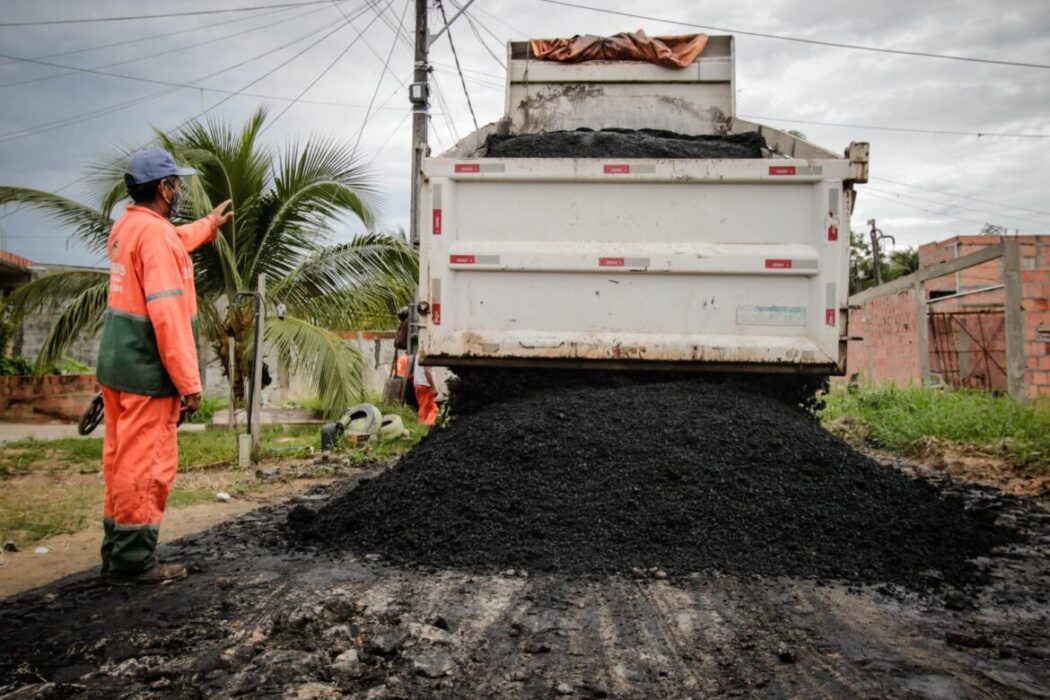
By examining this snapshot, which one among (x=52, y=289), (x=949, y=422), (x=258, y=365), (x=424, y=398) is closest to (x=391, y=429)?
(x=424, y=398)

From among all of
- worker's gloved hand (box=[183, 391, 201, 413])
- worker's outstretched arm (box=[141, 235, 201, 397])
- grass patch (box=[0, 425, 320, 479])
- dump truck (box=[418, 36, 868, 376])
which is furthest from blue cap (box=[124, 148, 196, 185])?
grass patch (box=[0, 425, 320, 479])

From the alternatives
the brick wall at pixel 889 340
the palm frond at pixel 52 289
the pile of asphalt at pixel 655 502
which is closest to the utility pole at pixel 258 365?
the pile of asphalt at pixel 655 502

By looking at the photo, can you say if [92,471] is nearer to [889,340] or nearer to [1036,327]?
[1036,327]

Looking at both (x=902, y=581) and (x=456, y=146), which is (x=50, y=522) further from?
(x=902, y=581)

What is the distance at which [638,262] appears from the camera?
4.30 m

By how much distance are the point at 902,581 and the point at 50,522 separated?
14.3 feet

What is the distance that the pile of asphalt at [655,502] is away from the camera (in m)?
3.14

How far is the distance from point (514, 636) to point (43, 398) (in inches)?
405

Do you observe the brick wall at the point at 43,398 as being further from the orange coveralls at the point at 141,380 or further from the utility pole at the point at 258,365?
the orange coveralls at the point at 141,380

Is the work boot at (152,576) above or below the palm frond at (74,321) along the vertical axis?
below

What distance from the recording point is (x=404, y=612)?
2547 mm

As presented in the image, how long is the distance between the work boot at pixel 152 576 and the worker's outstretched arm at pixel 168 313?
66 centimetres

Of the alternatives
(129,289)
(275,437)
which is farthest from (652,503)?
(275,437)

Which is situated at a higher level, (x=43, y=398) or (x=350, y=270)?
(x=350, y=270)
